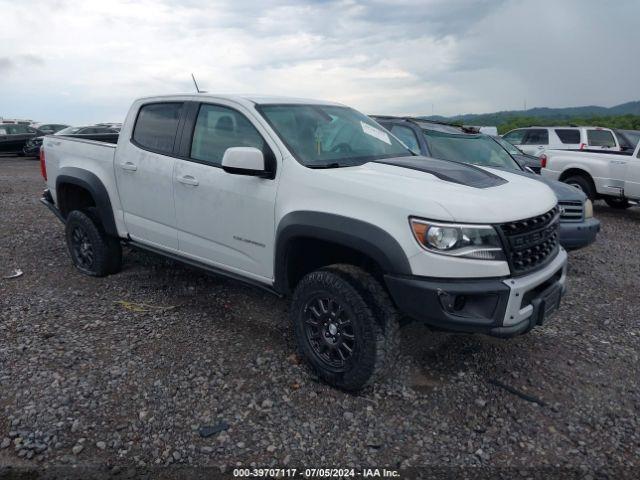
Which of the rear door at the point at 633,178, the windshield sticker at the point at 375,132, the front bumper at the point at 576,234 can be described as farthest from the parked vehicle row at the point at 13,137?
the front bumper at the point at 576,234

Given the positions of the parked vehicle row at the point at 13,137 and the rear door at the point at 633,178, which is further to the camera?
the parked vehicle row at the point at 13,137

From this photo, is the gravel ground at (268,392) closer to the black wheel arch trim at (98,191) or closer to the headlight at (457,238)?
the black wheel arch trim at (98,191)

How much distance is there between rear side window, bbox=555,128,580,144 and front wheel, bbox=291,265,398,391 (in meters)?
12.6

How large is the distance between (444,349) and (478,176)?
1319 mm

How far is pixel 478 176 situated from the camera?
3492 mm

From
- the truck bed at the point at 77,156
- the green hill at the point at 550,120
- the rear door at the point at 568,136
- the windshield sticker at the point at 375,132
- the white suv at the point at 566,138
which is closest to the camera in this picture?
the windshield sticker at the point at 375,132

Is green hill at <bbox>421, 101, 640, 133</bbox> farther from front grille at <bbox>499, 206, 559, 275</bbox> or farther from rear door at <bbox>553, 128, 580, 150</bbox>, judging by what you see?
front grille at <bbox>499, 206, 559, 275</bbox>

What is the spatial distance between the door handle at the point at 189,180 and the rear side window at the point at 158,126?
335 millimetres

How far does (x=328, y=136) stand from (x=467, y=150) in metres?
3.67

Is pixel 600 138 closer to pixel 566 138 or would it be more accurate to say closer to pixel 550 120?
pixel 566 138

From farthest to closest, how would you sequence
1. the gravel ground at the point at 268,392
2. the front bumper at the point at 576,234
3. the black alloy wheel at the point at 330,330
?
the front bumper at the point at 576,234 < the black alloy wheel at the point at 330,330 < the gravel ground at the point at 268,392

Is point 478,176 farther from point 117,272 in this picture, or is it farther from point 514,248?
point 117,272

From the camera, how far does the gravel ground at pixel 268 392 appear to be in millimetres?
2848

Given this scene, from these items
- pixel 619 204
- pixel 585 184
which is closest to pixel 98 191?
pixel 585 184
